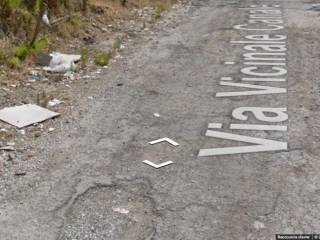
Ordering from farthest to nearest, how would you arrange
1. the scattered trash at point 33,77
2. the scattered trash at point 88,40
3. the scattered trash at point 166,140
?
1. the scattered trash at point 88,40
2. the scattered trash at point 33,77
3. the scattered trash at point 166,140

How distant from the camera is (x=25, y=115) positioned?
16.7ft

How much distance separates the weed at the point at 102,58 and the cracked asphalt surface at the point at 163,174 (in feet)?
1.76

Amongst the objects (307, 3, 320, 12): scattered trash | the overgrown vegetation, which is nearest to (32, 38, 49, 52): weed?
the overgrown vegetation

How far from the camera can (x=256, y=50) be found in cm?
777

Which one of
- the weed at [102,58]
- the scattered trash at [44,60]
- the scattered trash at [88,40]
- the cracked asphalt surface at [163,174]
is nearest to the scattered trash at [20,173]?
the cracked asphalt surface at [163,174]

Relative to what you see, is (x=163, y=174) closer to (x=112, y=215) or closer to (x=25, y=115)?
(x=112, y=215)

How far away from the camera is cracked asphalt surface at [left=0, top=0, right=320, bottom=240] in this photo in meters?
3.28

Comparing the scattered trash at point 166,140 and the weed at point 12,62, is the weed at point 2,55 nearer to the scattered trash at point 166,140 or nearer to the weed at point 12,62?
the weed at point 12,62

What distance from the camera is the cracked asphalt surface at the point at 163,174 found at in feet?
10.8

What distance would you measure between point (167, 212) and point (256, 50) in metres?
5.05

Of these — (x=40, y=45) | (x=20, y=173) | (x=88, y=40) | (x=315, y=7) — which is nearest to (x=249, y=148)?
(x=20, y=173)

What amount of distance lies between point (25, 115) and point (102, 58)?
7.56 feet

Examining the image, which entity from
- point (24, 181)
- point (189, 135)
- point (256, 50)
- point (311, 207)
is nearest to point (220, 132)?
point (189, 135)

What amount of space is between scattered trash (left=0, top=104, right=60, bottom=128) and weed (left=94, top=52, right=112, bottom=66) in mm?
1897
